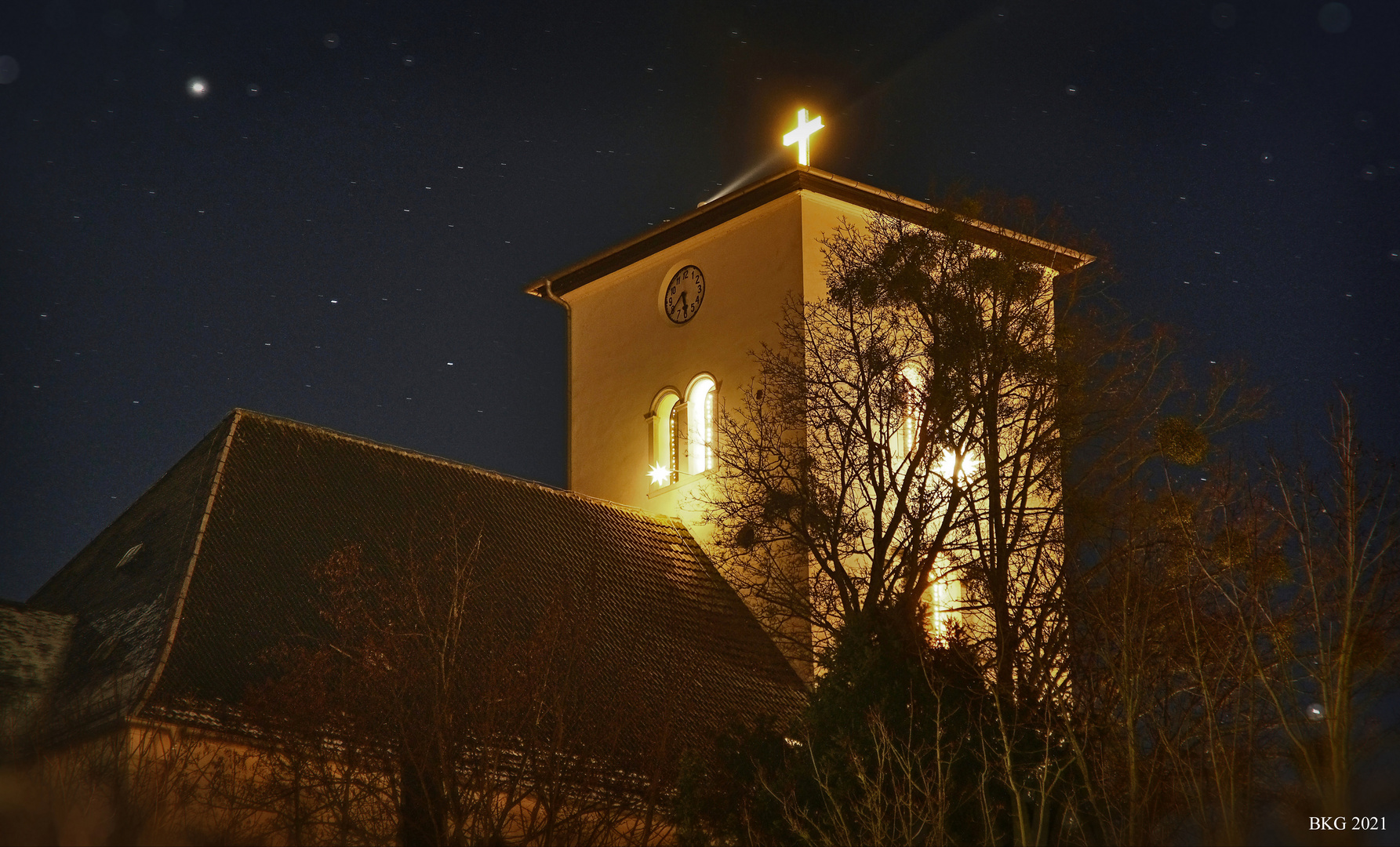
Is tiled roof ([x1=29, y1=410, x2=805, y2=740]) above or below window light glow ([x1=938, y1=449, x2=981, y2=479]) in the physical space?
below

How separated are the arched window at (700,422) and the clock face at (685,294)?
1.27 metres

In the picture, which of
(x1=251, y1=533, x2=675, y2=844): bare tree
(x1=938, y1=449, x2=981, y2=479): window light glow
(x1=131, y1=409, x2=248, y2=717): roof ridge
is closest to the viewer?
(x1=251, y1=533, x2=675, y2=844): bare tree

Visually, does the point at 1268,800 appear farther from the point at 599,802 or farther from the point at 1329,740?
the point at 599,802

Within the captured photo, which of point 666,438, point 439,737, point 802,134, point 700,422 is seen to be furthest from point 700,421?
point 439,737

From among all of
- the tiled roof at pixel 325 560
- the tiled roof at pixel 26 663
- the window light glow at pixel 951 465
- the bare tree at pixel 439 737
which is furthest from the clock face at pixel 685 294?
the tiled roof at pixel 26 663

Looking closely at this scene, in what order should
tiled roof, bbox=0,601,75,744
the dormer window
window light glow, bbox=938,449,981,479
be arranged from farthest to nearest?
1. window light glow, bbox=938,449,981,479
2. the dormer window
3. tiled roof, bbox=0,601,75,744

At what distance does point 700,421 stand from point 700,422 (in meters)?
0.01

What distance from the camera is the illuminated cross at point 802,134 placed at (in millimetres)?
31797

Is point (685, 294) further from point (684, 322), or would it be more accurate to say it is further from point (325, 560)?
point (325, 560)

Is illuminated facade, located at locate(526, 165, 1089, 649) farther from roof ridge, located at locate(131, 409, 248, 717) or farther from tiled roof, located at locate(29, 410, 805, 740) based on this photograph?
roof ridge, located at locate(131, 409, 248, 717)

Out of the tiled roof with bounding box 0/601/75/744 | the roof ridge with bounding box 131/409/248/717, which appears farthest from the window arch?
the tiled roof with bounding box 0/601/75/744

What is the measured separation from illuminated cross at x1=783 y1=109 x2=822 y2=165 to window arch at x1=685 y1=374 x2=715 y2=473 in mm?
3691

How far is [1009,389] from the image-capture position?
24.5m

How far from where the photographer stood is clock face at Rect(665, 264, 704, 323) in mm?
A: 32594
